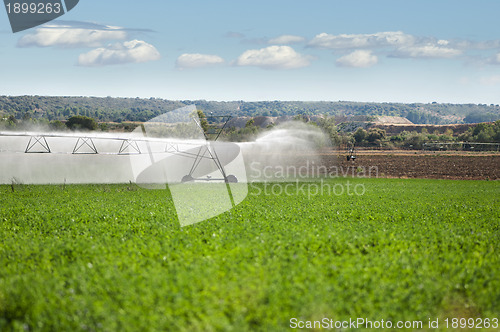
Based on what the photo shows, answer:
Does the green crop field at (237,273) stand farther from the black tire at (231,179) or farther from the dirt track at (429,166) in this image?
the dirt track at (429,166)

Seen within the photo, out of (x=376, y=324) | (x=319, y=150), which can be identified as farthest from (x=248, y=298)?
(x=319, y=150)

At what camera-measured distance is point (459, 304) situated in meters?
7.82

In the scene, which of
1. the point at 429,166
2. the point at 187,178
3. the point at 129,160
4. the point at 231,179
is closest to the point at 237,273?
the point at 231,179

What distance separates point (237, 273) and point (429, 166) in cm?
5560

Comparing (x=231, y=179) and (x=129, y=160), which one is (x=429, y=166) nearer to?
(x=231, y=179)

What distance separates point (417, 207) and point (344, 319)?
15282 mm

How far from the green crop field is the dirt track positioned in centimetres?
→ 3976

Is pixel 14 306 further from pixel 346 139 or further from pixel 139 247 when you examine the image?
pixel 346 139

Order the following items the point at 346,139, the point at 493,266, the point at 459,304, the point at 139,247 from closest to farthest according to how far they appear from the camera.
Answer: the point at 459,304 < the point at 493,266 < the point at 139,247 < the point at 346,139

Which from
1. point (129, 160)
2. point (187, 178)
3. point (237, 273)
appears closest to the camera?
point (237, 273)

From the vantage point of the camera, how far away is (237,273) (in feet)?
27.1

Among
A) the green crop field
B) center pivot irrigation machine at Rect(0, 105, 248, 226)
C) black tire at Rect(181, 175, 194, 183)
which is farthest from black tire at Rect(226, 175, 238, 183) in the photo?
the green crop field

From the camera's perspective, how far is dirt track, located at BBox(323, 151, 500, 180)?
2073 inches

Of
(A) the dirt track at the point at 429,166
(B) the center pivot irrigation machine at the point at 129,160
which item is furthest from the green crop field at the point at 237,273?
(A) the dirt track at the point at 429,166
